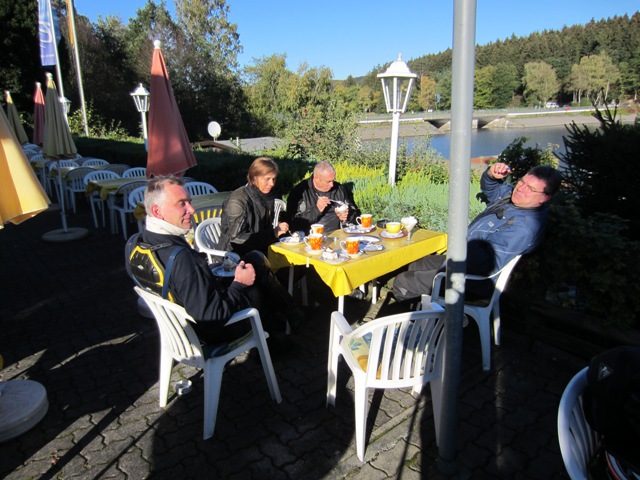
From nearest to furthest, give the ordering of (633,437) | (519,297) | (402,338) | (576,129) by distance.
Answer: (633,437), (402,338), (519,297), (576,129)

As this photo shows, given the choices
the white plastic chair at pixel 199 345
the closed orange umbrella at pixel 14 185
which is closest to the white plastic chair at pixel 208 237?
the white plastic chair at pixel 199 345

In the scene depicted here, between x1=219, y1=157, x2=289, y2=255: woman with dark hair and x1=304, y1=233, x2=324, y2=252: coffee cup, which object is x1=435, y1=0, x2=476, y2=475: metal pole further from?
x1=219, y1=157, x2=289, y2=255: woman with dark hair

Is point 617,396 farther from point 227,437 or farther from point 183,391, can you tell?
point 183,391

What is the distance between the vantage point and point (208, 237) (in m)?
4.18

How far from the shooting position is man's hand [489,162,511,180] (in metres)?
3.81

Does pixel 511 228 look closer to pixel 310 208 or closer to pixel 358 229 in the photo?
pixel 358 229

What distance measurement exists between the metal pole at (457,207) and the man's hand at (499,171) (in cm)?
237

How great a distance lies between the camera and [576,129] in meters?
3.67

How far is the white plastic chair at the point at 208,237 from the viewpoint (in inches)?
154

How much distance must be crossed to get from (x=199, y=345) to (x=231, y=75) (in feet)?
130

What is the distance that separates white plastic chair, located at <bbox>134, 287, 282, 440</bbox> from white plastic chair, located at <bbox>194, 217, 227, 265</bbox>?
1400 millimetres

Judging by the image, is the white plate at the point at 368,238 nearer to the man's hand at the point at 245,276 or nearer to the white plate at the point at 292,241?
the white plate at the point at 292,241

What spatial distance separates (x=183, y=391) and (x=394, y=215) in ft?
8.89

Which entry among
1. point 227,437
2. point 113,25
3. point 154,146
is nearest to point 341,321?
point 227,437
